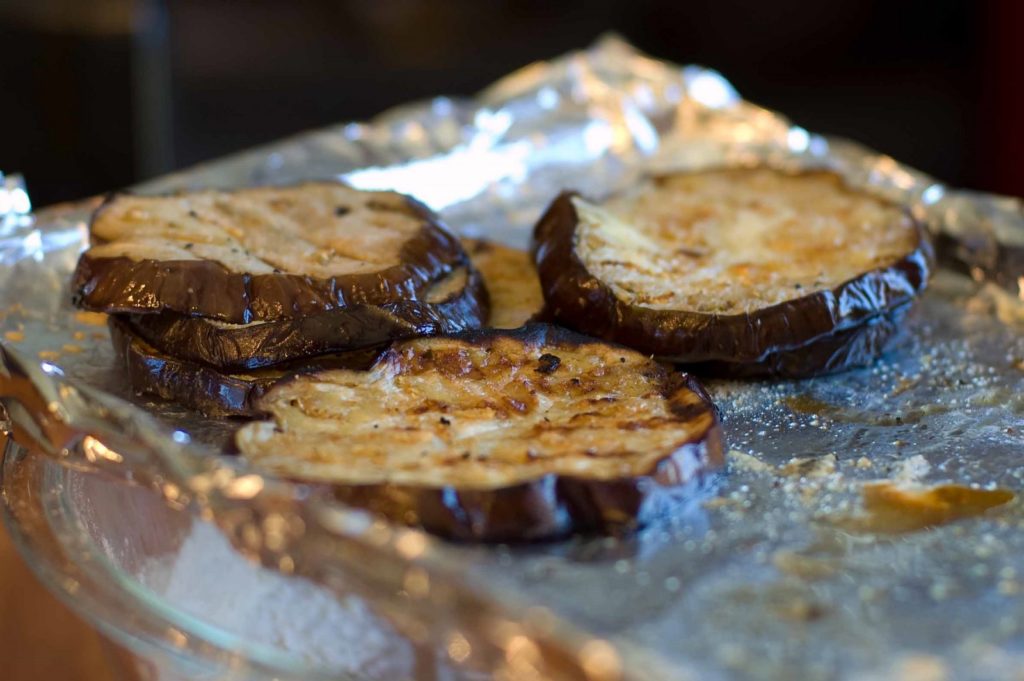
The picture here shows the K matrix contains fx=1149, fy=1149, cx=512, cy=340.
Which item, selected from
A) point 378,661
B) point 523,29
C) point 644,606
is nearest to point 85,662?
point 378,661

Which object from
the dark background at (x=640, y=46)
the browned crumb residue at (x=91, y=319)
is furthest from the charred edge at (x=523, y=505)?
the dark background at (x=640, y=46)

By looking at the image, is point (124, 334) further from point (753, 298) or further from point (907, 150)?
point (907, 150)

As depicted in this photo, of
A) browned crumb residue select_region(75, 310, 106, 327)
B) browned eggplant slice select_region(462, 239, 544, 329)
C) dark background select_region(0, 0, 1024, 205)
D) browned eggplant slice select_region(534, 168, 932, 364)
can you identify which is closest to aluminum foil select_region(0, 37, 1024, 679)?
browned crumb residue select_region(75, 310, 106, 327)

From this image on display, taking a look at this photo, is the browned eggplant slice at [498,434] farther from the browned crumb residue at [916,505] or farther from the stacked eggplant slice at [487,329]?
the browned crumb residue at [916,505]

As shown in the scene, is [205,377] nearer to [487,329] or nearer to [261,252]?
[261,252]

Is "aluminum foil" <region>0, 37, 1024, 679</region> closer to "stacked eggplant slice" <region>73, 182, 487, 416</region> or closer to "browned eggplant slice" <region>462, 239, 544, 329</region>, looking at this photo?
"stacked eggplant slice" <region>73, 182, 487, 416</region>
